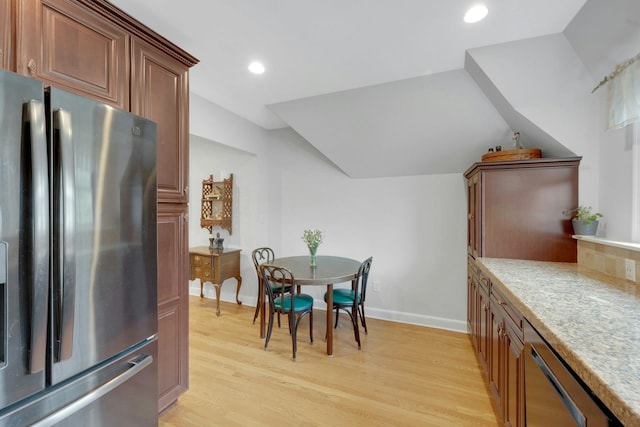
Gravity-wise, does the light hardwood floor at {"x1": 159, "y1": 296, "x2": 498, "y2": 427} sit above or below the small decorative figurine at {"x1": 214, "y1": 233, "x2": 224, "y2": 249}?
below

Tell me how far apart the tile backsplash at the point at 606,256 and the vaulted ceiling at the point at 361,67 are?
1.30 m

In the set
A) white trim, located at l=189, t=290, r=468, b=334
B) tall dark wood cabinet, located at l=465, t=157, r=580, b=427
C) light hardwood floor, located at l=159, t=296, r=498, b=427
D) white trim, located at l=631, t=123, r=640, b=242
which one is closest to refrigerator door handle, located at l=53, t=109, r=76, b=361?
light hardwood floor, located at l=159, t=296, r=498, b=427

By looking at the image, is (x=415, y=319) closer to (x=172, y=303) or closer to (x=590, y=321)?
(x=590, y=321)

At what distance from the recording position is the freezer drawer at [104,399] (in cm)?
99

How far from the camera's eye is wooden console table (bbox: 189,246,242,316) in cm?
374

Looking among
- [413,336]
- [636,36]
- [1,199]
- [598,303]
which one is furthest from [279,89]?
[413,336]

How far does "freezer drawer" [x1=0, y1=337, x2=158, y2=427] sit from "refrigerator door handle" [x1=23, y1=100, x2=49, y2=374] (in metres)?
0.15

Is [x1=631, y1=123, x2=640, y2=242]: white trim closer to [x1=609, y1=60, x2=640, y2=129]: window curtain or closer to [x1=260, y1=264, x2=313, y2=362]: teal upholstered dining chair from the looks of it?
[x1=609, y1=60, x2=640, y2=129]: window curtain

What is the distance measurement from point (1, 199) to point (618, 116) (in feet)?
9.71

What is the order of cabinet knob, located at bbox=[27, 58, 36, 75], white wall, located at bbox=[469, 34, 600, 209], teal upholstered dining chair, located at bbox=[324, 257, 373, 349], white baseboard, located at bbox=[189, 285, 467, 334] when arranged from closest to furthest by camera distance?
cabinet knob, located at bbox=[27, 58, 36, 75]
white wall, located at bbox=[469, 34, 600, 209]
teal upholstered dining chair, located at bbox=[324, 257, 373, 349]
white baseboard, located at bbox=[189, 285, 467, 334]

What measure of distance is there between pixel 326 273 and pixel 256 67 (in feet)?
6.55

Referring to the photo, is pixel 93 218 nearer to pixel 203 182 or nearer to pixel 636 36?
pixel 636 36

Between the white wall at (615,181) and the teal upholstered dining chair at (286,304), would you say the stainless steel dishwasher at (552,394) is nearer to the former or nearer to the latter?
the white wall at (615,181)

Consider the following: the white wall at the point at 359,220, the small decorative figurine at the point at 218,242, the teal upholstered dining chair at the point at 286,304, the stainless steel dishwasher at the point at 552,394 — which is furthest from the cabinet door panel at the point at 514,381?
the small decorative figurine at the point at 218,242
